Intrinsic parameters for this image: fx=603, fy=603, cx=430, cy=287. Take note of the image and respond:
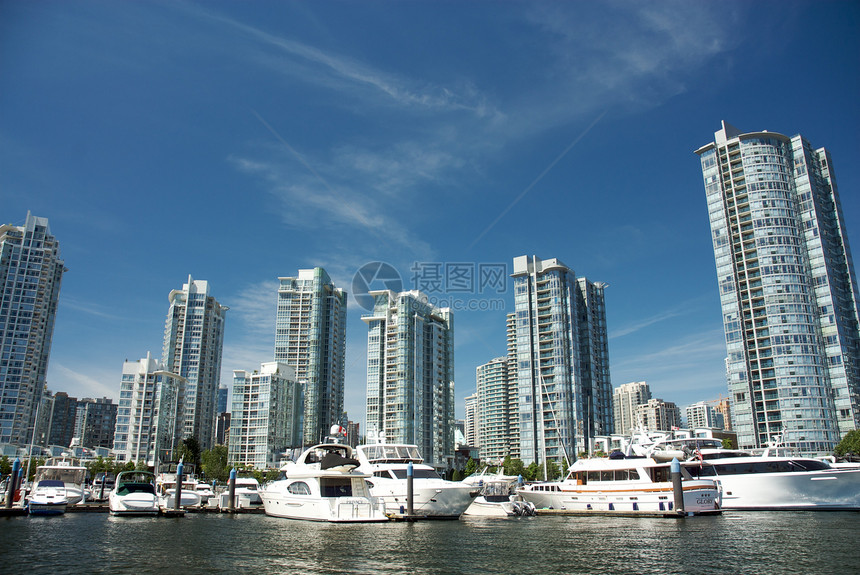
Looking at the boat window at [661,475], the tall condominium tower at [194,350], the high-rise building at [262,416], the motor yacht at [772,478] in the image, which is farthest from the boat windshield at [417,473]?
the tall condominium tower at [194,350]

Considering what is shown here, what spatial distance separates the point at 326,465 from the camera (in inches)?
1799

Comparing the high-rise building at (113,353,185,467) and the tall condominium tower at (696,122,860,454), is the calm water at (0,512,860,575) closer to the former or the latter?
the tall condominium tower at (696,122,860,454)

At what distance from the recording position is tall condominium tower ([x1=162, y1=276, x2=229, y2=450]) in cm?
18475

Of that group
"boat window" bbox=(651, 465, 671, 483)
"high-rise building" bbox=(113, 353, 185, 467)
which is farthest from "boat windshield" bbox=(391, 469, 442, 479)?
"high-rise building" bbox=(113, 353, 185, 467)

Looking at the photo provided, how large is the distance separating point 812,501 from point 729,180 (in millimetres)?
82432

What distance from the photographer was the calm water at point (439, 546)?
89.0 feet

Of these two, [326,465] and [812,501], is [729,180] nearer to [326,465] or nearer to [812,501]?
[812,501]

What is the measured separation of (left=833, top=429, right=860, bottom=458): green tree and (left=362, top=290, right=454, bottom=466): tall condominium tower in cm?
9005

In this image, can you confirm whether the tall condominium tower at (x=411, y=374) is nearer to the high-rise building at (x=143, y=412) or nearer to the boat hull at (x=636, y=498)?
the high-rise building at (x=143, y=412)

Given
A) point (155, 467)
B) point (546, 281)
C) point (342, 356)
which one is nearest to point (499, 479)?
point (546, 281)

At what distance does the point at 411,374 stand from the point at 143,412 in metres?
66.6

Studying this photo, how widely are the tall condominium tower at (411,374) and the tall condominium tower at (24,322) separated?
277ft

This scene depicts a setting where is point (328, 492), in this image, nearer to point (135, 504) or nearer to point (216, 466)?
point (135, 504)

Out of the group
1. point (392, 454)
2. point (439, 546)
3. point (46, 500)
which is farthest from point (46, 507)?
point (439, 546)
